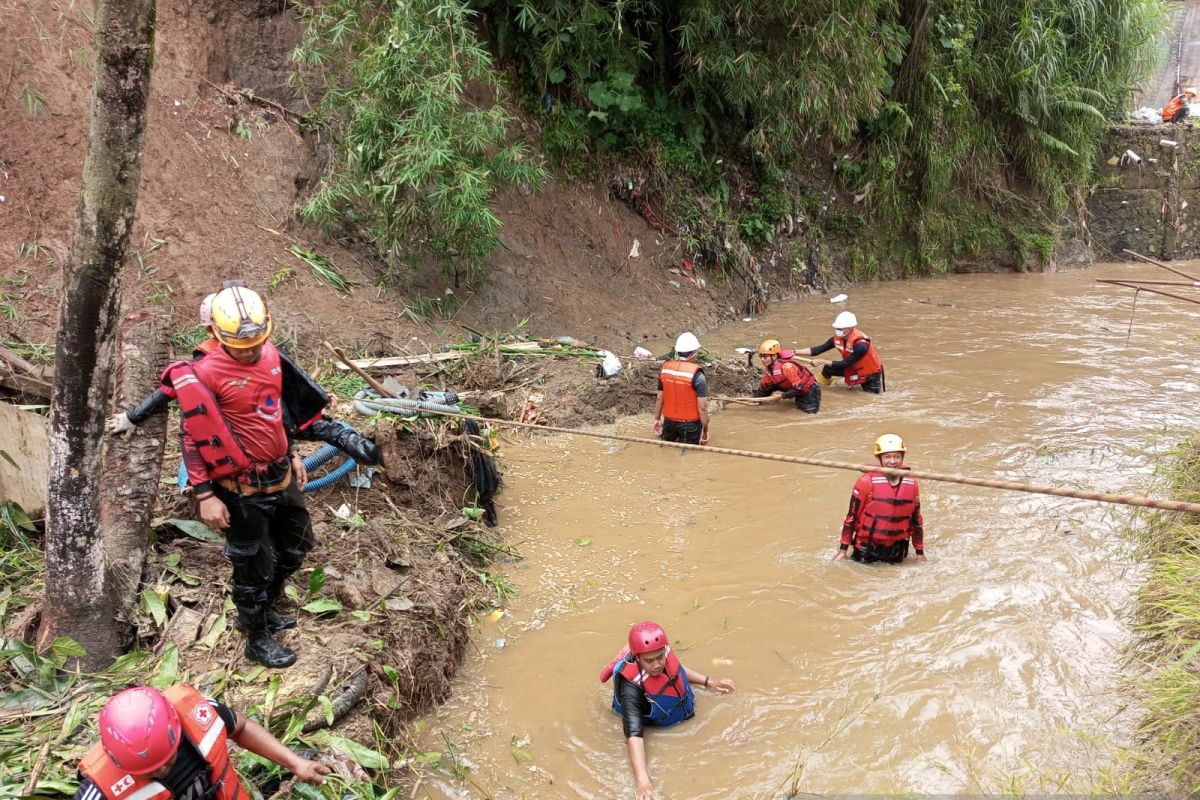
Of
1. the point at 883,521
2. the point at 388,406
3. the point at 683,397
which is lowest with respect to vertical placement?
the point at 883,521

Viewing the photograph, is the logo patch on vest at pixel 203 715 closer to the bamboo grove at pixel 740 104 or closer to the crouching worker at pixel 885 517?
the crouching worker at pixel 885 517

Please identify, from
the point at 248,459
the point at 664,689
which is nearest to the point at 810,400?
the point at 664,689

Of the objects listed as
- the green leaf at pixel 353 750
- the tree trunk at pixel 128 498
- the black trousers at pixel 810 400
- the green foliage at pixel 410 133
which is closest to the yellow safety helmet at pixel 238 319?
the tree trunk at pixel 128 498

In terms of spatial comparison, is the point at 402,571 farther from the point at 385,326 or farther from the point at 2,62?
the point at 2,62

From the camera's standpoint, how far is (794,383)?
8539mm

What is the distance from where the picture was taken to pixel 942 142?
1520 cm

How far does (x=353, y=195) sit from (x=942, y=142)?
1141 centimetres

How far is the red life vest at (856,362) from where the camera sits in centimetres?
902

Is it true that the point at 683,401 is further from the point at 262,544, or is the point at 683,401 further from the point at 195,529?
the point at 262,544

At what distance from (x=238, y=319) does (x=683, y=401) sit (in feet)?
15.6

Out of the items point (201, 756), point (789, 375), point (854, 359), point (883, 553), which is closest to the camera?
point (201, 756)

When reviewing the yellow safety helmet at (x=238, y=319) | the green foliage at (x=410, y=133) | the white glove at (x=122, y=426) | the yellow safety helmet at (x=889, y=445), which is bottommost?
the yellow safety helmet at (x=889, y=445)

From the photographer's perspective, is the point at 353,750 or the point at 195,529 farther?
the point at 195,529

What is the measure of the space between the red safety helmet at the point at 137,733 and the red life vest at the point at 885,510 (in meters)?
4.28
